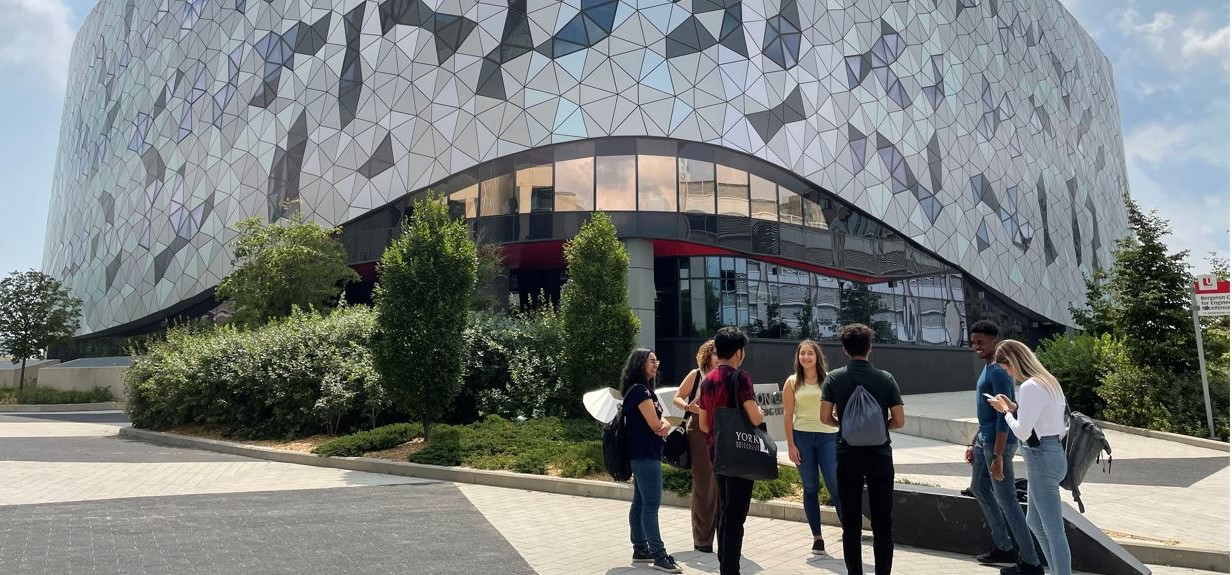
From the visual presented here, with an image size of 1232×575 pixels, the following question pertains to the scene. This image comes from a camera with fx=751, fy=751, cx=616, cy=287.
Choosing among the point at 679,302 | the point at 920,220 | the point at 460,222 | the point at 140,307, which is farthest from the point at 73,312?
the point at 920,220

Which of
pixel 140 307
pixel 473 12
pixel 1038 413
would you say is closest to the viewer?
pixel 1038 413

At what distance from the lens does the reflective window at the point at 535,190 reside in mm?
26625

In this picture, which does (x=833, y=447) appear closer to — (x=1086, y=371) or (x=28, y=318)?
(x=1086, y=371)

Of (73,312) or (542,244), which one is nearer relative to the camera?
(542,244)

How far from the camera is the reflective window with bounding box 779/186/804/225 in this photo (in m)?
28.4

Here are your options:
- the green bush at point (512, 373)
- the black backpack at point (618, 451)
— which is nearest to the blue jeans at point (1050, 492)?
the black backpack at point (618, 451)

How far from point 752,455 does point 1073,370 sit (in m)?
19.3

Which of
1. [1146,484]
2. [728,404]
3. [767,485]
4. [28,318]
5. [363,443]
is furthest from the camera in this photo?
[28,318]

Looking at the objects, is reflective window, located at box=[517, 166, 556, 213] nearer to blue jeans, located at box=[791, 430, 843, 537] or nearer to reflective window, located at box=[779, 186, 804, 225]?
reflective window, located at box=[779, 186, 804, 225]

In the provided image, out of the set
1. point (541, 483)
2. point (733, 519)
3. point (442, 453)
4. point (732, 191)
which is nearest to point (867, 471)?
point (733, 519)

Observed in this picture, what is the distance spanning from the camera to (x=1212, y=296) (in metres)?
15.2

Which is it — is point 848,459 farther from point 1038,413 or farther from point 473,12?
point 473,12

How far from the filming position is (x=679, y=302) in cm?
2839

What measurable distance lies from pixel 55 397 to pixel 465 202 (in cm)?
2269
